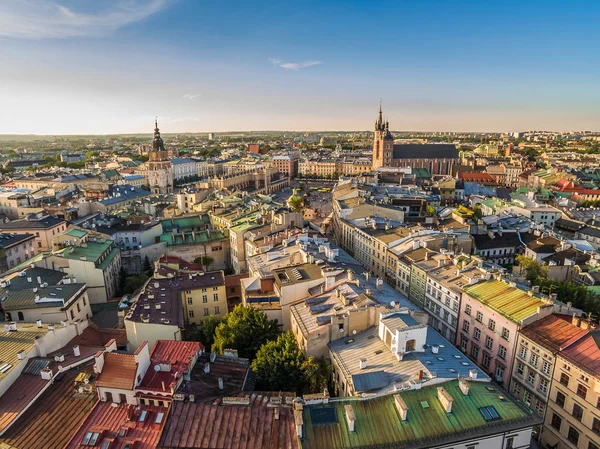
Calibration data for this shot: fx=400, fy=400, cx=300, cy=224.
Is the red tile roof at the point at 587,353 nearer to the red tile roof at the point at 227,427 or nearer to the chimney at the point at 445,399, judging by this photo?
the chimney at the point at 445,399

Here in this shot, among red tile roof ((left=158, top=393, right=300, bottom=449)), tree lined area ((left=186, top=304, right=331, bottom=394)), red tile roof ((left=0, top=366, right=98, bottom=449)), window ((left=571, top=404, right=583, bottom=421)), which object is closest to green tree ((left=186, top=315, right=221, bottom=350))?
tree lined area ((left=186, top=304, right=331, bottom=394))

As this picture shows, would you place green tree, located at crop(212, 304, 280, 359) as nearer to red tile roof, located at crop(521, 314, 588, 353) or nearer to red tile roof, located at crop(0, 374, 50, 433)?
red tile roof, located at crop(0, 374, 50, 433)

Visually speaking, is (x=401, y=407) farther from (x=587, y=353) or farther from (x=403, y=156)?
(x=403, y=156)

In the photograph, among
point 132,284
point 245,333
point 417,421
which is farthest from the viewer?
point 132,284

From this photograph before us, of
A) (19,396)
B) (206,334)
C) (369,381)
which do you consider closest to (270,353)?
(369,381)

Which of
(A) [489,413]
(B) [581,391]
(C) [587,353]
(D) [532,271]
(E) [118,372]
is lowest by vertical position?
(D) [532,271]

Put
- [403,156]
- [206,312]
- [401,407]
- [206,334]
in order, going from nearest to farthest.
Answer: [401,407] < [206,334] < [206,312] < [403,156]

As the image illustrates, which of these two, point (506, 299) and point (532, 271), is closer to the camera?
point (506, 299)
